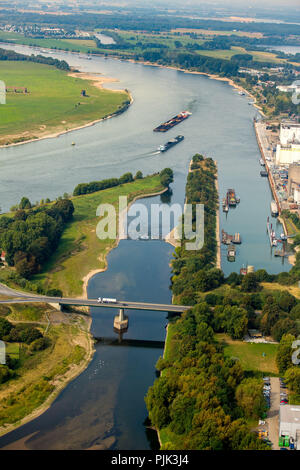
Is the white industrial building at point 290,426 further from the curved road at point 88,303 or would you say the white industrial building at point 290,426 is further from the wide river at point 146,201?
the curved road at point 88,303

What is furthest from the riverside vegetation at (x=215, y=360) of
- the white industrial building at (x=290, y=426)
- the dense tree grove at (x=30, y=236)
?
the dense tree grove at (x=30, y=236)

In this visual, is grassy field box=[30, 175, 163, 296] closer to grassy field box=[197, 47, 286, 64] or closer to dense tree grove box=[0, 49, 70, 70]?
dense tree grove box=[0, 49, 70, 70]

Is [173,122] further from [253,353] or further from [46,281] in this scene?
[253,353]

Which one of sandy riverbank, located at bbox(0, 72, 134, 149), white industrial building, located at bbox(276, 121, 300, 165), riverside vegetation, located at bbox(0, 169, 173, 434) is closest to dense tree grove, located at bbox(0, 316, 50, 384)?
riverside vegetation, located at bbox(0, 169, 173, 434)

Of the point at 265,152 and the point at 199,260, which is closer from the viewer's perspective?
the point at 199,260

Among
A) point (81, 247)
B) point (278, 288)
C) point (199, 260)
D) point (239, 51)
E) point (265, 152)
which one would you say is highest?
point (239, 51)

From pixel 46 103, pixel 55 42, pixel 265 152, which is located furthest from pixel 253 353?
pixel 55 42

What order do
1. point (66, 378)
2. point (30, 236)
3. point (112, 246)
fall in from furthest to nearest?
point (112, 246), point (30, 236), point (66, 378)
